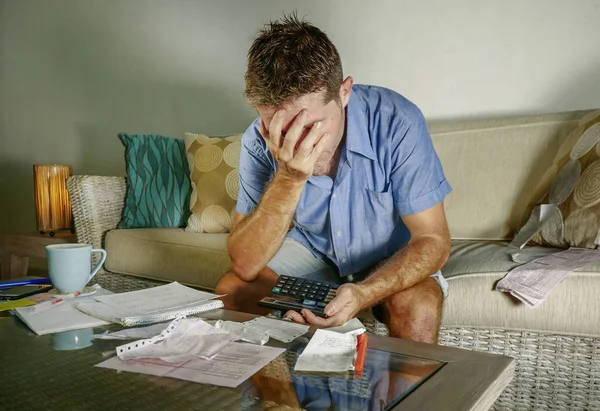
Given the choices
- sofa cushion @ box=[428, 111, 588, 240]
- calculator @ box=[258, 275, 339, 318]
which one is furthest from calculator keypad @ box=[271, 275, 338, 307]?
sofa cushion @ box=[428, 111, 588, 240]

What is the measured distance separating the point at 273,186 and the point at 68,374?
0.58 m

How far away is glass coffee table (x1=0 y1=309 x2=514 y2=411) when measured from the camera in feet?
1.62

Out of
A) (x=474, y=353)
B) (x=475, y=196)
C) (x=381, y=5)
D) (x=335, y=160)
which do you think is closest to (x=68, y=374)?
(x=474, y=353)

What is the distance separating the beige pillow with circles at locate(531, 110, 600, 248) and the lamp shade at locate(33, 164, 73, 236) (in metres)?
1.71

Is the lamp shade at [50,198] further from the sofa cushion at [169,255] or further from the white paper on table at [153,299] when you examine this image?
the white paper on table at [153,299]

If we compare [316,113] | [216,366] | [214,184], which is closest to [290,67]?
[316,113]

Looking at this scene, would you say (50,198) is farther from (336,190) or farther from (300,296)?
(300,296)

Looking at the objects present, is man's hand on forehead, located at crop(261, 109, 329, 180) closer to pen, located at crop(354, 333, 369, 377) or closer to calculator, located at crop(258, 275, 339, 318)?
calculator, located at crop(258, 275, 339, 318)

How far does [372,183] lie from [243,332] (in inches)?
21.4

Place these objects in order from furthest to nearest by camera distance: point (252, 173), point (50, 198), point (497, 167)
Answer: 1. point (50, 198)
2. point (497, 167)
3. point (252, 173)

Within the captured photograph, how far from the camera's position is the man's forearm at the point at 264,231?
3.53ft

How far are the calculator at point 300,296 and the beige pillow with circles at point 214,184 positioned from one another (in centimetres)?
88

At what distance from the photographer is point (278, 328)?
0.70 meters

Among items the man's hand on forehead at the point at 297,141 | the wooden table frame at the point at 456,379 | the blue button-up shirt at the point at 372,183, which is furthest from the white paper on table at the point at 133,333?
the blue button-up shirt at the point at 372,183
